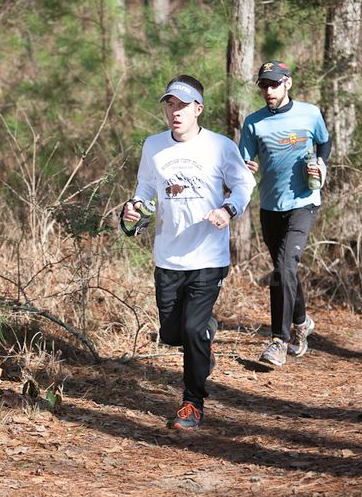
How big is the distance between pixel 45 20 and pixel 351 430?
29.1ft

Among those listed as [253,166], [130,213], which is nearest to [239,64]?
[253,166]

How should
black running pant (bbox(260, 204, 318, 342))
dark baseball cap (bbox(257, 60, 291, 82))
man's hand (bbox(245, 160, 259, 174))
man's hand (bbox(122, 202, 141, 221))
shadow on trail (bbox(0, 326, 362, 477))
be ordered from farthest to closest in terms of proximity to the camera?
1. black running pant (bbox(260, 204, 318, 342))
2. dark baseball cap (bbox(257, 60, 291, 82))
3. man's hand (bbox(245, 160, 259, 174))
4. man's hand (bbox(122, 202, 141, 221))
5. shadow on trail (bbox(0, 326, 362, 477))

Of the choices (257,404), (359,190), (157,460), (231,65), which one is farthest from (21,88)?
(157,460)

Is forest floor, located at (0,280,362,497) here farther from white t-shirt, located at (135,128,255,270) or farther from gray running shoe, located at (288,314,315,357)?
white t-shirt, located at (135,128,255,270)

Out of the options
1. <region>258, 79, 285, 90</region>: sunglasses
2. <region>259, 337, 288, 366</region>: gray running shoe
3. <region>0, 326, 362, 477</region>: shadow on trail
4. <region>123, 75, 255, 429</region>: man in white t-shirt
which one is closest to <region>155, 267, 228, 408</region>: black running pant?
<region>123, 75, 255, 429</region>: man in white t-shirt

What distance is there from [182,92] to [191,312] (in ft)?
4.07

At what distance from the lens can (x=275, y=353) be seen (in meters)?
6.76

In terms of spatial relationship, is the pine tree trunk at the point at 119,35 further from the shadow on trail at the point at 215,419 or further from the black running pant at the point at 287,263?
the shadow on trail at the point at 215,419

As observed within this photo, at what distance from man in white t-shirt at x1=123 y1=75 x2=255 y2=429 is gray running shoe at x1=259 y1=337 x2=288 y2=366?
1.44m

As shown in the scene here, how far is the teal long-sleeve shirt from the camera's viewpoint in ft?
22.1

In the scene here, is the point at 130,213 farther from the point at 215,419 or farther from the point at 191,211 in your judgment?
the point at 215,419

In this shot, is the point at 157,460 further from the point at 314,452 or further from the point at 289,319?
the point at 289,319

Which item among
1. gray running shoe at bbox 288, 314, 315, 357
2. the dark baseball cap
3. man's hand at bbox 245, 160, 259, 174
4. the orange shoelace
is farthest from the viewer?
gray running shoe at bbox 288, 314, 315, 357

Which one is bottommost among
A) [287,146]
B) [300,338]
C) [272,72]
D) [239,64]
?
[300,338]
